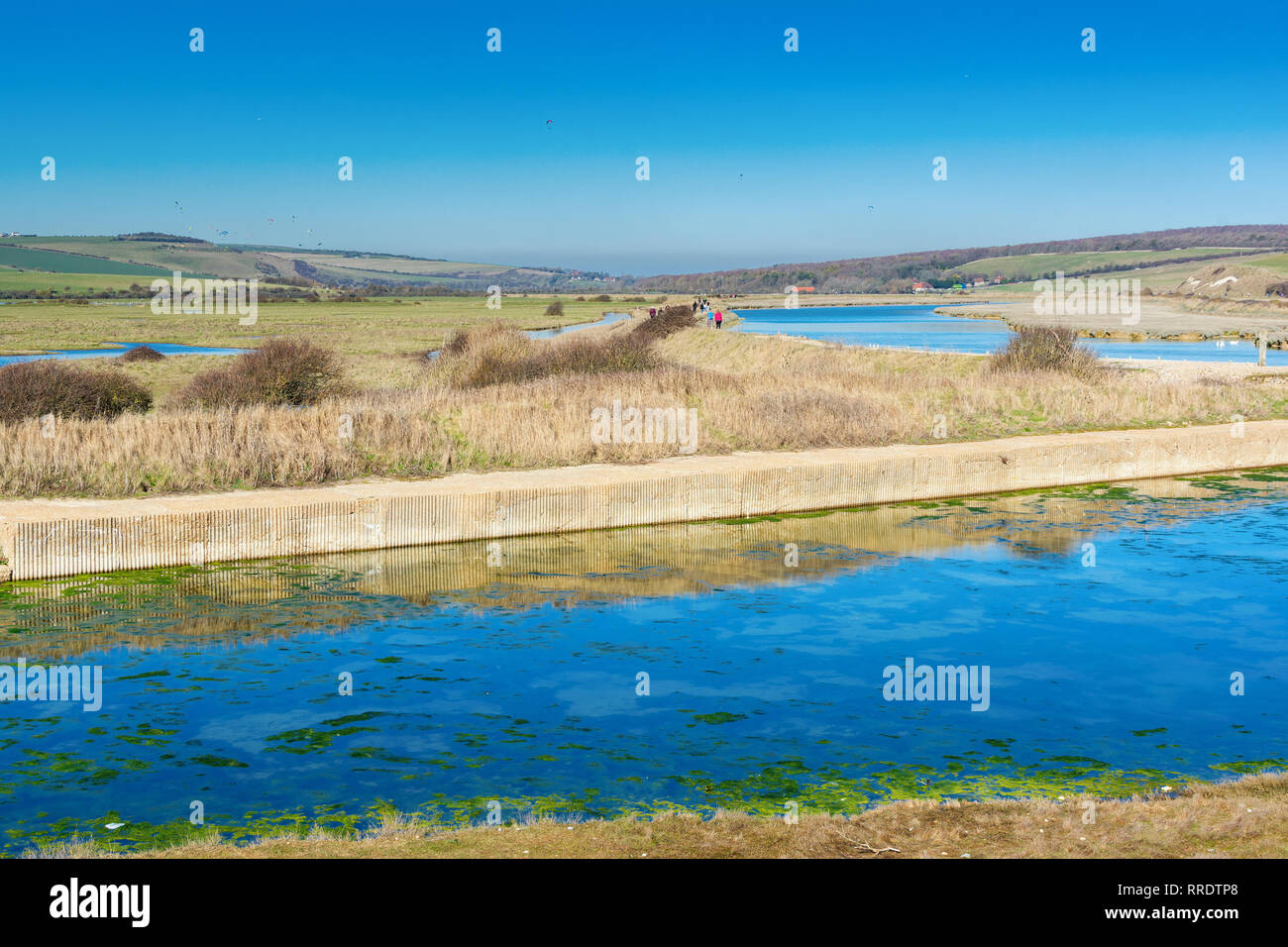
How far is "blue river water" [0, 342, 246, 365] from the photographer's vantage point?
45.0m

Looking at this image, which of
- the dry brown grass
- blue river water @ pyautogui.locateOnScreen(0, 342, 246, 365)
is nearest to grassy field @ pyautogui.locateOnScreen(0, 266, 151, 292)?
blue river water @ pyautogui.locateOnScreen(0, 342, 246, 365)

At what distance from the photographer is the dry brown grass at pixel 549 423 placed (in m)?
14.8

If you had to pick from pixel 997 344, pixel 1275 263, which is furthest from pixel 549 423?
pixel 1275 263

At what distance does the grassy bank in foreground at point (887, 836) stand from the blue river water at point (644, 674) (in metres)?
0.57

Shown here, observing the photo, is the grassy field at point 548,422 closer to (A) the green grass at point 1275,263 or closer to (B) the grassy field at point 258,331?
(B) the grassy field at point 258,331

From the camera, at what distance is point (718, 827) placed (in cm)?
575

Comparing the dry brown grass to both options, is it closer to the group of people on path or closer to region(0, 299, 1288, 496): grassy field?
region(0, 299, 1288, 496): grassy field

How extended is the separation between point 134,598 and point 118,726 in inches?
140

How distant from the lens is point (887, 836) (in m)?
5.58

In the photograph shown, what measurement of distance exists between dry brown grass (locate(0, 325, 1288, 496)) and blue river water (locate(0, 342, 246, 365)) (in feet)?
77.6

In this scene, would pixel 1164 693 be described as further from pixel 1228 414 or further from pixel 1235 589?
pixel 1228 414

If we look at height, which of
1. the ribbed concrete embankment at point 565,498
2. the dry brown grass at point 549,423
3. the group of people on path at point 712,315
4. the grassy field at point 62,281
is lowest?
the ribbed concrete embankment at point 565,498

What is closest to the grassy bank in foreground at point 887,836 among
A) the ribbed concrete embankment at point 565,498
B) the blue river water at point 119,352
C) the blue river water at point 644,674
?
the blue river water at point 644,674

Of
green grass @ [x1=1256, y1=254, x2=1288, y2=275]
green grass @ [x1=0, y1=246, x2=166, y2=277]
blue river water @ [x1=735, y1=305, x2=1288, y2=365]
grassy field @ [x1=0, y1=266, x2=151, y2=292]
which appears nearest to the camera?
blue river water @ [x1=735, y1=305, x2=1288, y2=365]
